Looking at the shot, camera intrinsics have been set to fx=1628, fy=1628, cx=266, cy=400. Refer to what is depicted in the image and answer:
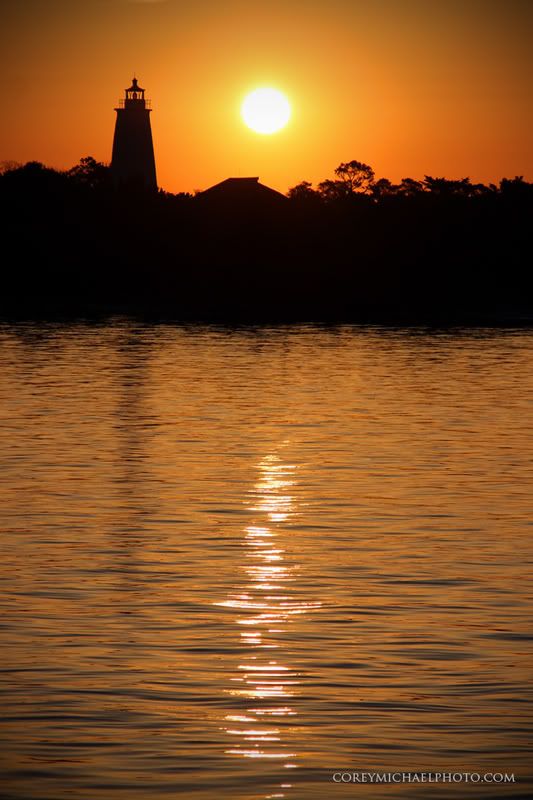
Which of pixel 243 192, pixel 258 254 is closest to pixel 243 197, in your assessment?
pixel 243 192

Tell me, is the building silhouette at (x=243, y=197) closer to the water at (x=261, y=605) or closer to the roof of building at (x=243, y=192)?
the roof of building at (x=243, y=192)

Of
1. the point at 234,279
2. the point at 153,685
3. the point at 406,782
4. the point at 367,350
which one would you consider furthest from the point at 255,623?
the point at 234,279

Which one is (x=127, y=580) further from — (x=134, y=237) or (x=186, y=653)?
(x=134, y=237)

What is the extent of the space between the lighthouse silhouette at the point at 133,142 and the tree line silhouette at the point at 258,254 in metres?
12.9

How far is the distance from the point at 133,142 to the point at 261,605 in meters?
121

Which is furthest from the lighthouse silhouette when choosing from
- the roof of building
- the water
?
the water

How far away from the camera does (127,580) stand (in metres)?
16.0

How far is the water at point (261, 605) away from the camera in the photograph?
33.6 ft

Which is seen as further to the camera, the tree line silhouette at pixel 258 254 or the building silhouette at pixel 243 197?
the building silhouette at pixel 243 197

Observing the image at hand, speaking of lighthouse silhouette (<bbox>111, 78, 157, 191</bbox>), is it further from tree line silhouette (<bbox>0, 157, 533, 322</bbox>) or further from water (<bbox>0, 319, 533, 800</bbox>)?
water (<bbox>0, 319, 533, 800</bbox>)

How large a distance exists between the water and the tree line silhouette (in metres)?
82.0

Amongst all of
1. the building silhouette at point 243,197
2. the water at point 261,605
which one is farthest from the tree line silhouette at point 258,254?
the water at point 261,605

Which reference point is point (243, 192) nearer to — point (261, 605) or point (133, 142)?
point (133, 142)

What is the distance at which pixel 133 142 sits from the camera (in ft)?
436
